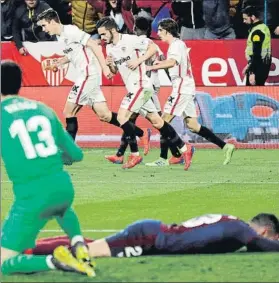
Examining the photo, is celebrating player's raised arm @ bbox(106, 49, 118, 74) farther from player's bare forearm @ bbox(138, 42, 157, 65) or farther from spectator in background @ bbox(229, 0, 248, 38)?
spectator in background @ bbox(229, 0, 248, 38)

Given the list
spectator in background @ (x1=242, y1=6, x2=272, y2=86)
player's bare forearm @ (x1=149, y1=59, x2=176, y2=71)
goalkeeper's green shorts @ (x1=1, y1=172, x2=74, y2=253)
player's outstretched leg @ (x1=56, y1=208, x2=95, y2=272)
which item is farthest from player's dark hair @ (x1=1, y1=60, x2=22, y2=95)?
spectator in background @ (x1=242, y1=6, x2=272, y2=86)

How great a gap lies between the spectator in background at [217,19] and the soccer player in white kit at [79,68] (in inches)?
190

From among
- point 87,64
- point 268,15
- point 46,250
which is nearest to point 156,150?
point 87,64

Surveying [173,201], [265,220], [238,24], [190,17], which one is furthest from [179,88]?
[265,220]

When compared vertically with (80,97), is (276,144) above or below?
below

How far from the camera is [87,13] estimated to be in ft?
78.2

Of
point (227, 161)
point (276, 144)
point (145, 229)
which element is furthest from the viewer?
point (276, 144)

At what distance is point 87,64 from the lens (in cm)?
1883

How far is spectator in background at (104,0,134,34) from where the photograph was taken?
2362cm

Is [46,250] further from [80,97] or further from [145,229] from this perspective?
[80,97]

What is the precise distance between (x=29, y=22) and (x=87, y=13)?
1.09 meters

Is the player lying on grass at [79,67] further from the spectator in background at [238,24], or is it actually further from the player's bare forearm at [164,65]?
the spectator in background at [238,24]

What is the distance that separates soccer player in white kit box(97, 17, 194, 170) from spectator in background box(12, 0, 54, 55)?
5.05 metres

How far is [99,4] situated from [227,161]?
21.3 ft
